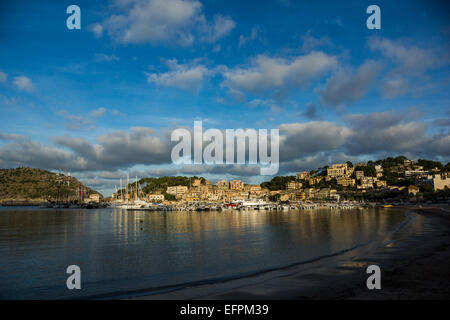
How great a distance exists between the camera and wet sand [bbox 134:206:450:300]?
10812mm

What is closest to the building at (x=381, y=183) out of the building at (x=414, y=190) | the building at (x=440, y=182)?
the building at (x=414, y=190)

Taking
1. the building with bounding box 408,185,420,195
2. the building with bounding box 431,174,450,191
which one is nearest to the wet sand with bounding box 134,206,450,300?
the building with bounding box 408,185,420,195

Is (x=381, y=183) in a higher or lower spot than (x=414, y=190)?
higher

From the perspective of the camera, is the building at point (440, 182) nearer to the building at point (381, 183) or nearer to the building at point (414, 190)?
the building at point (414, 190)

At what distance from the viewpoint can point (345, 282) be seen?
12523 millimetres

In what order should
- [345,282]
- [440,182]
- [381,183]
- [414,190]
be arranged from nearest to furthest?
[345,282] → [440,182] → [414,190] → [381,183]

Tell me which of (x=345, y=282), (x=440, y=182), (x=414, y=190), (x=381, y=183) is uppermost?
(x=440, y=182)

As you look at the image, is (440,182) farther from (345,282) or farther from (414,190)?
(345,282)

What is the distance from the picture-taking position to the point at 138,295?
12344 millimetres

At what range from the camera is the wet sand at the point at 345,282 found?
1081cm

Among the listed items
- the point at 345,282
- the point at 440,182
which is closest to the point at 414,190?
the point at 440,182

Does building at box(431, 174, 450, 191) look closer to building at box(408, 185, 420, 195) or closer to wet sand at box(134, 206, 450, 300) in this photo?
building at box(408, 185, 420, 195)
